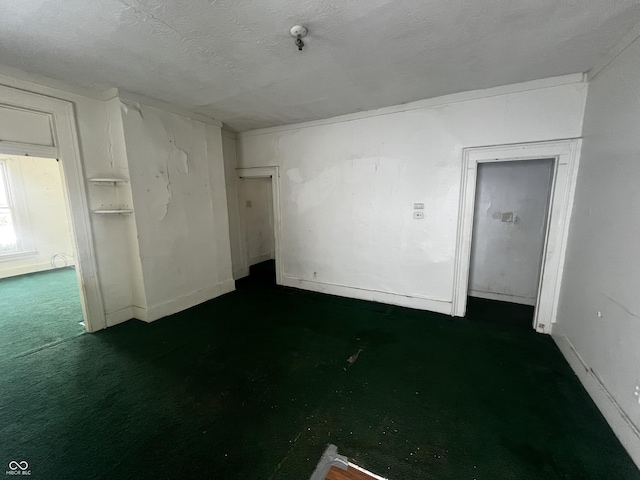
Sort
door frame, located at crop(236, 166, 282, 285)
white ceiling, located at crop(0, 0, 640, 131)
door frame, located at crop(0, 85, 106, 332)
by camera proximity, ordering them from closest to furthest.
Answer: white ceiling, located at crop(0, 0, 640, 131) < door frame, located at crop(0, 85, 106, 332) < door frame, located at crop(236, 166, 282, 285)

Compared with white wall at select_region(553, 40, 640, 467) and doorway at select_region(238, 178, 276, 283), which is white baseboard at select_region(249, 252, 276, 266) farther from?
white wall at select_region(553, 40, 640, 467)

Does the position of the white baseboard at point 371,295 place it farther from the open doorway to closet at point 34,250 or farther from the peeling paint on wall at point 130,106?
the peeling paint on wall at point 130,106

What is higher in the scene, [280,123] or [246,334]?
[280,123]

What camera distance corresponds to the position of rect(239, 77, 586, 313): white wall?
285cm

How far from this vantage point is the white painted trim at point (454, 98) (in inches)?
102

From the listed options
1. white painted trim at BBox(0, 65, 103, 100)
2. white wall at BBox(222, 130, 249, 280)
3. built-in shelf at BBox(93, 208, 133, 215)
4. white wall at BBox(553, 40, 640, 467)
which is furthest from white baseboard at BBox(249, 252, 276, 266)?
white wall at BBox(553, 40, 640, 467)

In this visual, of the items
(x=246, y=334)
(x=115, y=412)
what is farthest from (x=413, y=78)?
(x=115, y=412)

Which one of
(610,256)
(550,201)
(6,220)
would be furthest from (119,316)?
(550,201)

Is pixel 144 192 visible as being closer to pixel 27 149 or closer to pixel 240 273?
pixel 27 149

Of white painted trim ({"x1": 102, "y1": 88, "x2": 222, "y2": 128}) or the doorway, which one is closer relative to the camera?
white painted trim ({"x1": 102, "y1": 88, "x2": 222, "y2": 128})

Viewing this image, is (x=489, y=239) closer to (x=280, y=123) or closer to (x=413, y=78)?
(x=413, y=78)

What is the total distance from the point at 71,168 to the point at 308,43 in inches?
109

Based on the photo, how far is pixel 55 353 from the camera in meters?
2.63

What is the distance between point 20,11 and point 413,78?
2.94 metres
